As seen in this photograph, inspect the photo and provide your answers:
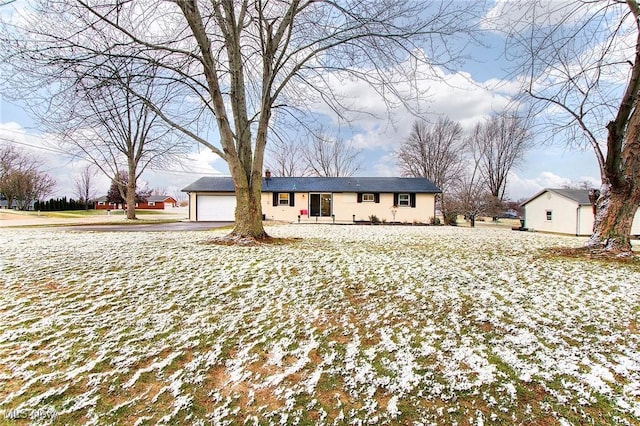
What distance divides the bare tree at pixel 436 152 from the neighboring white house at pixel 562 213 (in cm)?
706

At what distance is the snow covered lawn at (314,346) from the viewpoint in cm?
200

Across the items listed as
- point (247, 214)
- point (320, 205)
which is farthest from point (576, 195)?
point (247, 214)

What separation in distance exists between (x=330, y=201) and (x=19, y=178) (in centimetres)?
3989

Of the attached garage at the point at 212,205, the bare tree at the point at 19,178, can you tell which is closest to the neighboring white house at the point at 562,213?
the attached garage at the point at 212,205

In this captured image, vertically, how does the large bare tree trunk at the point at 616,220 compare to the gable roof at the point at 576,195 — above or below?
below

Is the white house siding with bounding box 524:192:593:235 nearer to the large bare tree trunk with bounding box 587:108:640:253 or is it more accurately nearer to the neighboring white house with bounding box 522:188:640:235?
Result: the neighboring white house with bounding box 522:188:640:235

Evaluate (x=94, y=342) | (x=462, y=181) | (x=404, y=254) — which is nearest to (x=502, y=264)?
(x=404, y=254)

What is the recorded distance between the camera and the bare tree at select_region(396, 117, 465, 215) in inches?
1181

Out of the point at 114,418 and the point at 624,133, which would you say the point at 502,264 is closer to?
the point at 624,133

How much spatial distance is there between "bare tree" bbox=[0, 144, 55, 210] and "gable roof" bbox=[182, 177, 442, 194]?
28463mm

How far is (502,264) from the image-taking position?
18.6ft

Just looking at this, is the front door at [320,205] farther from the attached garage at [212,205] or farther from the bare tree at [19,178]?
the bare tree at [19,178]

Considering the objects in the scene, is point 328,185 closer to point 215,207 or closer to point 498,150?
point 215,207

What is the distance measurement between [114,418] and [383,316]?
2.49 m
